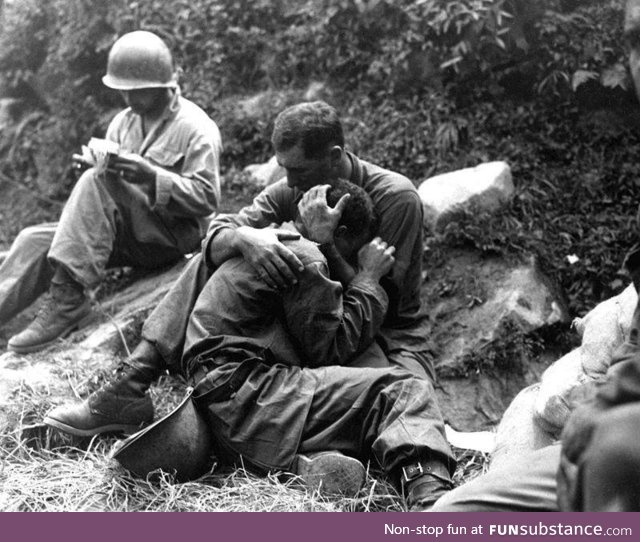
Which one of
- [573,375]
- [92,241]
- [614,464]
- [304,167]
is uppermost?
[614,464]

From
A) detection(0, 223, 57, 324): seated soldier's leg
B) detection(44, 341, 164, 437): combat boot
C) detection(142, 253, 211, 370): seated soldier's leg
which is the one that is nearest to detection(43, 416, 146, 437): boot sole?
detection(44, 341, 164, 437): combat boot

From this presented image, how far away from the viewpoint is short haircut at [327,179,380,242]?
4.66 m

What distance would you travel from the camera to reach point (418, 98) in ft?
25.3

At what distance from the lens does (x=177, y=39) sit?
923 centimetres

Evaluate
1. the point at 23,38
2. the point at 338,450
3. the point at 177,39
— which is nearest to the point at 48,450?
the point at 338,450

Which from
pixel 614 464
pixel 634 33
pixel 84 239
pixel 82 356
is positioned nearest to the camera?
pixel 614 464

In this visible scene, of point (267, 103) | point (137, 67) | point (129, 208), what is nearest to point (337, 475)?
point (129, 208)

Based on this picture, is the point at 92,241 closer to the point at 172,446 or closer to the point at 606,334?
the point at 172,446

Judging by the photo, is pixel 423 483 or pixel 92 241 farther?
pixel 92 241

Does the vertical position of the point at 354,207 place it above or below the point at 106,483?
above

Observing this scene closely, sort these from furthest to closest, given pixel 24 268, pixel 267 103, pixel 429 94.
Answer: pixel 267 103
pixel 429 94
pixel 24 268

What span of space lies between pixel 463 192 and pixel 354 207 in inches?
82.4

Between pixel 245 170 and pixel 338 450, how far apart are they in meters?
4.07

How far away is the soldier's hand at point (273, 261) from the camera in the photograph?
4.39 m
